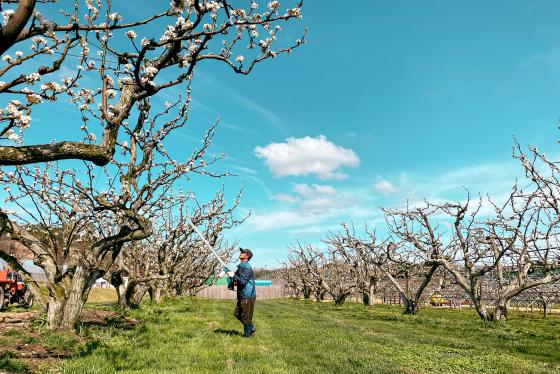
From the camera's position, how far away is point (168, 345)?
950 centimetres

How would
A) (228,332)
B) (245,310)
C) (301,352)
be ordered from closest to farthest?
(301,352) < (245,310) < (228,332)

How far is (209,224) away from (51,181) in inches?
605

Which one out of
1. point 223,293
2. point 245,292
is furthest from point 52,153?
point 223,293

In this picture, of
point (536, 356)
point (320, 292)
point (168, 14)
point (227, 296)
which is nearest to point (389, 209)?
point (536, 356)

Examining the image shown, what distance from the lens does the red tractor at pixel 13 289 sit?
24.1 metres

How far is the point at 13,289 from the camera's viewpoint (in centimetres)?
2722

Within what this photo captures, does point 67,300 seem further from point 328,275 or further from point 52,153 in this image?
point 328,275

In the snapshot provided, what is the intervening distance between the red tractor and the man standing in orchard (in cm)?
1747

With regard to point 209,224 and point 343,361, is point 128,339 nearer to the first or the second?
point 343,361

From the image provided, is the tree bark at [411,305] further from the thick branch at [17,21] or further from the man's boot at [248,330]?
the thick branch at [17,21]

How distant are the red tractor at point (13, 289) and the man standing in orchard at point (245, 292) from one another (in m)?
17.5

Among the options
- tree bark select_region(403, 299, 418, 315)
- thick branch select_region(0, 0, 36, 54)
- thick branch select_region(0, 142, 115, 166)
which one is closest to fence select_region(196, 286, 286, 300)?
tree bark select_region(403, 299, 418, 315)

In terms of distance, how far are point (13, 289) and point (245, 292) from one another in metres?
23.2

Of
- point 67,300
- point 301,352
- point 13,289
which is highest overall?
point 67,300
